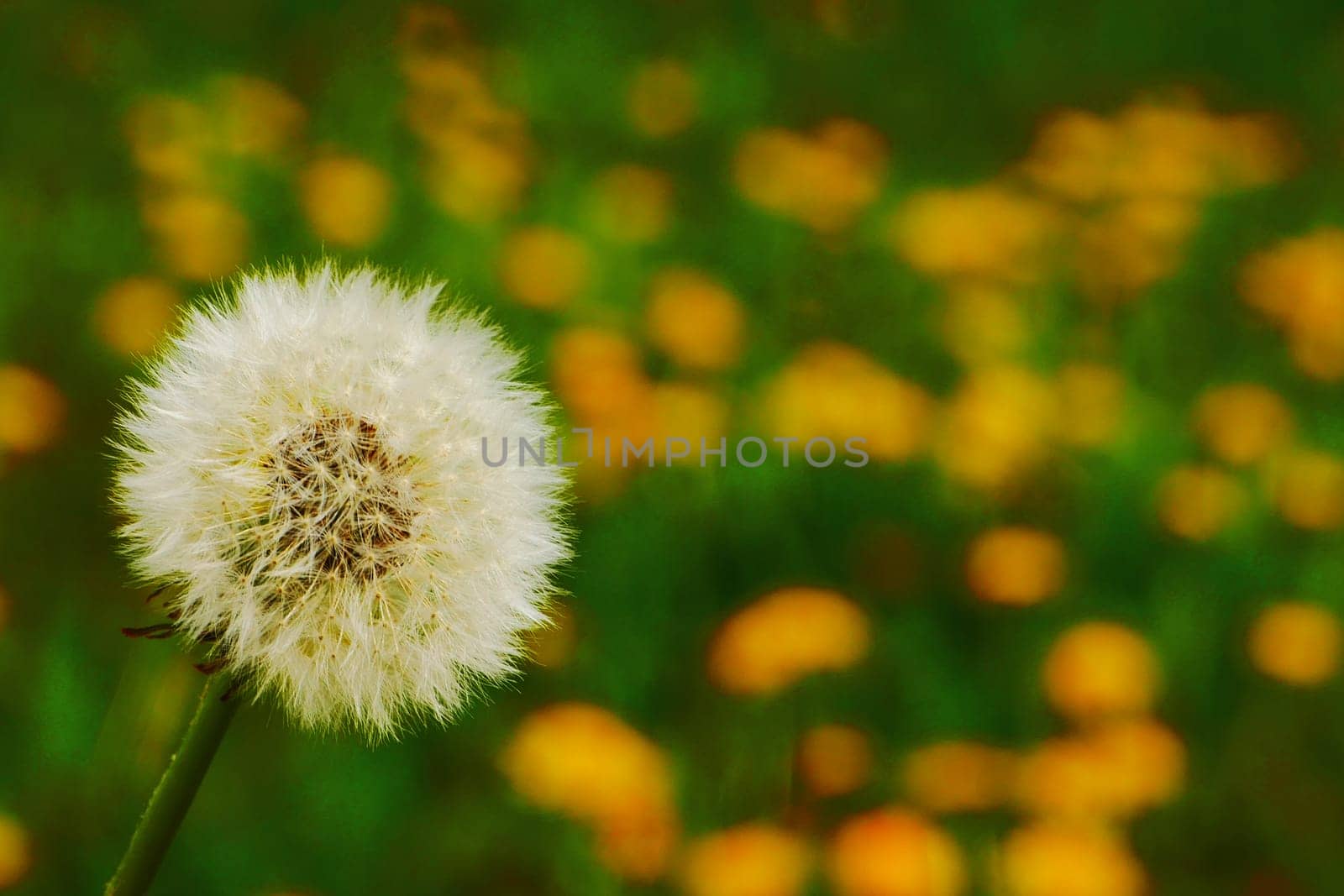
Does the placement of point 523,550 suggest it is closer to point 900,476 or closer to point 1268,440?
point 900,476

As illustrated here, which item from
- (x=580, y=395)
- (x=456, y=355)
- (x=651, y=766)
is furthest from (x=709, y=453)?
(x=456, y=355)

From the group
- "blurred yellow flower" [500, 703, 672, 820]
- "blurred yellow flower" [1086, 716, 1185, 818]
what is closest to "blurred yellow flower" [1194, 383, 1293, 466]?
"blurred yellow flower" [1086, 716, 1185, 818]

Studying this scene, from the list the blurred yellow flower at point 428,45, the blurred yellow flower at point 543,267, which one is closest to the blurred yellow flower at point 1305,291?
the blurred yellow flower at point 543,267

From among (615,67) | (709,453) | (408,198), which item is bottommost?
(709,453)

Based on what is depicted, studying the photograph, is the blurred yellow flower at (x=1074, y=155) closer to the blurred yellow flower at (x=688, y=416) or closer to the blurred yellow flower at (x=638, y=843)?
the blurred yellow flower at (x=688, y=416)

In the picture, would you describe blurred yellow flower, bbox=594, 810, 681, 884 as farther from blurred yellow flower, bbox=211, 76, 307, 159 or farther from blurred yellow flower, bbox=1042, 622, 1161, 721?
blurred yellow flower, bbox=211, 76, 307, 159
